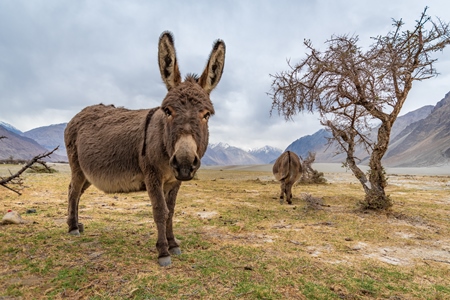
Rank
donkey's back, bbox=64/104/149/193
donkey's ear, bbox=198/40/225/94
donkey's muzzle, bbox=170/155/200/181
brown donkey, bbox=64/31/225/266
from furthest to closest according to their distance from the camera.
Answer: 1. donkey's back, bbox=64/104/149/193
2. donkey's ear, bbox=198/40/225/94
3. brown donkey, bbox=64/31/225/266
4. donkey's muzzle, bbox=170/155/200/181

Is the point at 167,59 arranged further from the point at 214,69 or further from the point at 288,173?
the point at 288,173

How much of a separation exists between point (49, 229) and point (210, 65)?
18.3 feet

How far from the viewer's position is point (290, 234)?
22.0 feet

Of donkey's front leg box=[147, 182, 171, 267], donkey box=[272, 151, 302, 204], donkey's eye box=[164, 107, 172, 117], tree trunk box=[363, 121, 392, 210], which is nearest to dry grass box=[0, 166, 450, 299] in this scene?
donkey's front leg box=[147, 182, 171, 267]

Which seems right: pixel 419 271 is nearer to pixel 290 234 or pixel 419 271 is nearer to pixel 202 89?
pixel 290 234

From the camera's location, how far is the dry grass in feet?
11.6

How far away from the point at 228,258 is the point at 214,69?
3368 millimetres

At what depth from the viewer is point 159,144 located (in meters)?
4.27

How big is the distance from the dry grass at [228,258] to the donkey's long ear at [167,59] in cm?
300

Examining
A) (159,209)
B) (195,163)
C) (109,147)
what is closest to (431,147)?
(159,209)

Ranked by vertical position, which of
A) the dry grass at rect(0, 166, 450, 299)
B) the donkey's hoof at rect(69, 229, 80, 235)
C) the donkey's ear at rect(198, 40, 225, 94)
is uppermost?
the donkey's ear at rect(198, 40, 225, 94)

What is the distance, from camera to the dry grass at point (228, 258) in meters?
3.53

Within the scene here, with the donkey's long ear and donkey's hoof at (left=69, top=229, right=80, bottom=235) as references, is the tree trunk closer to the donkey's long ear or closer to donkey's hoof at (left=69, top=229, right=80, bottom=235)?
the donkey's long ear

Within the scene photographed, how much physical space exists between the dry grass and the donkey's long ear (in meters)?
3.00
